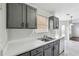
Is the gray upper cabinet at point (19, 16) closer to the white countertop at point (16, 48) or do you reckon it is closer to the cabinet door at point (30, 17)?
the cabinet door at point (30, 17)

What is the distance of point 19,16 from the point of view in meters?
2.58

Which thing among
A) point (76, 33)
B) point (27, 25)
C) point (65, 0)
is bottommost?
point (76, 33)

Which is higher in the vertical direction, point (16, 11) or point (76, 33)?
point (16, 11)

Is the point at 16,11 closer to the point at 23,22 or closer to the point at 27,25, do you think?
the point at 23,22

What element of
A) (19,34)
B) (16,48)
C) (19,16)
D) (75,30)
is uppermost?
(19,16)

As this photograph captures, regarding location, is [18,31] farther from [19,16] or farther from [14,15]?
[14,15]

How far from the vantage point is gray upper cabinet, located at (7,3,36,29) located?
2.32 meters

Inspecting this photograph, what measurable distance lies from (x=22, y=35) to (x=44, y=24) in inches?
83.3

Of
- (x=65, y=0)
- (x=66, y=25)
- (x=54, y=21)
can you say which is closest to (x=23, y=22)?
(x=65, y=0)

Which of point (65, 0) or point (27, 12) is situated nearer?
point (65, 0)

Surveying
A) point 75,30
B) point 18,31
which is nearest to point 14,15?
point 18,31

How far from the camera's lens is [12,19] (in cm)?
237

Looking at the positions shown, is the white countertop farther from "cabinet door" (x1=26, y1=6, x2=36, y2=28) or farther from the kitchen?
"cabinet door" (x1=26, y1=6, x2=36, y2=28)

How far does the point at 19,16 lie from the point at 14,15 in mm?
186
